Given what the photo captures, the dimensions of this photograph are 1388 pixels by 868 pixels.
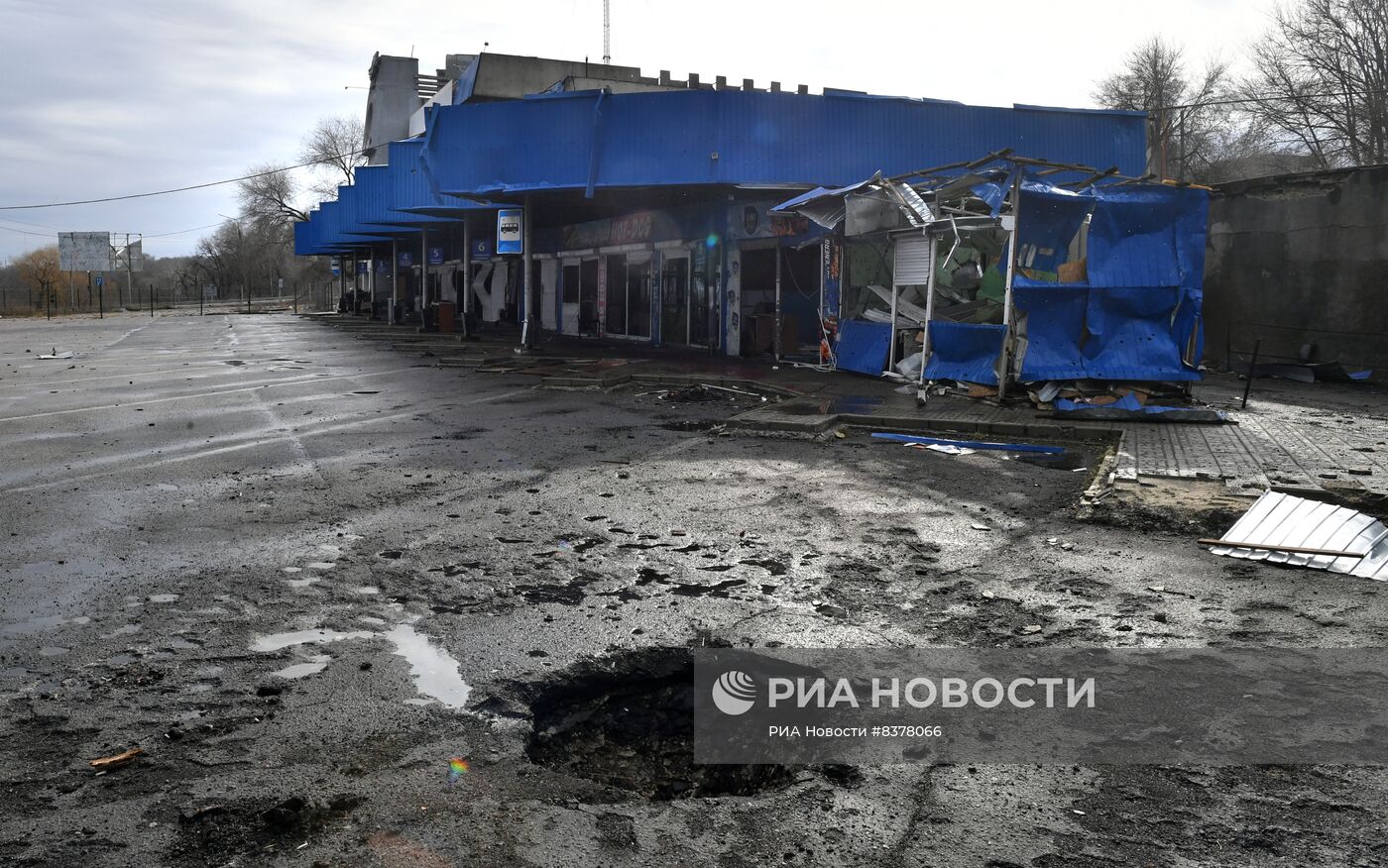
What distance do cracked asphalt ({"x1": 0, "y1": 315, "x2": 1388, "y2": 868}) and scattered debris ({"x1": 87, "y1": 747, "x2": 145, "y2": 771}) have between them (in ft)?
0.14

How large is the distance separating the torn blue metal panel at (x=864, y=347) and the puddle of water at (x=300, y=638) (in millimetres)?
13689

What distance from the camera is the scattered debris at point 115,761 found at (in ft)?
11.1

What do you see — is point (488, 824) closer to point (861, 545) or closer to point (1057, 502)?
point (861, 545)

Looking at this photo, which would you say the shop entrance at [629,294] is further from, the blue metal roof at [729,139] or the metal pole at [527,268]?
the blue metal roof at [729,139]

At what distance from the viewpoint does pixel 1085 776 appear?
11.1 feet

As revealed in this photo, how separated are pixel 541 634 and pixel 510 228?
73.5ft

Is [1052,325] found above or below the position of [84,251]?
below

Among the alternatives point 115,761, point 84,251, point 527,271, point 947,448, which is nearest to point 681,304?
point 527,271

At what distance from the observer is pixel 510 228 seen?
85.0ft

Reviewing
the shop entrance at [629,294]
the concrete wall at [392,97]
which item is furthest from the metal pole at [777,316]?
the concrete wall at [392,97]

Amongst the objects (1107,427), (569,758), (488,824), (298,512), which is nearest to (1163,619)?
(569,758)

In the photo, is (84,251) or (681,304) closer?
(681,304)

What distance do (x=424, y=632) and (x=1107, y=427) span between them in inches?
355

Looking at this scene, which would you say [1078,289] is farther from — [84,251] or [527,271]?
[84,251]
